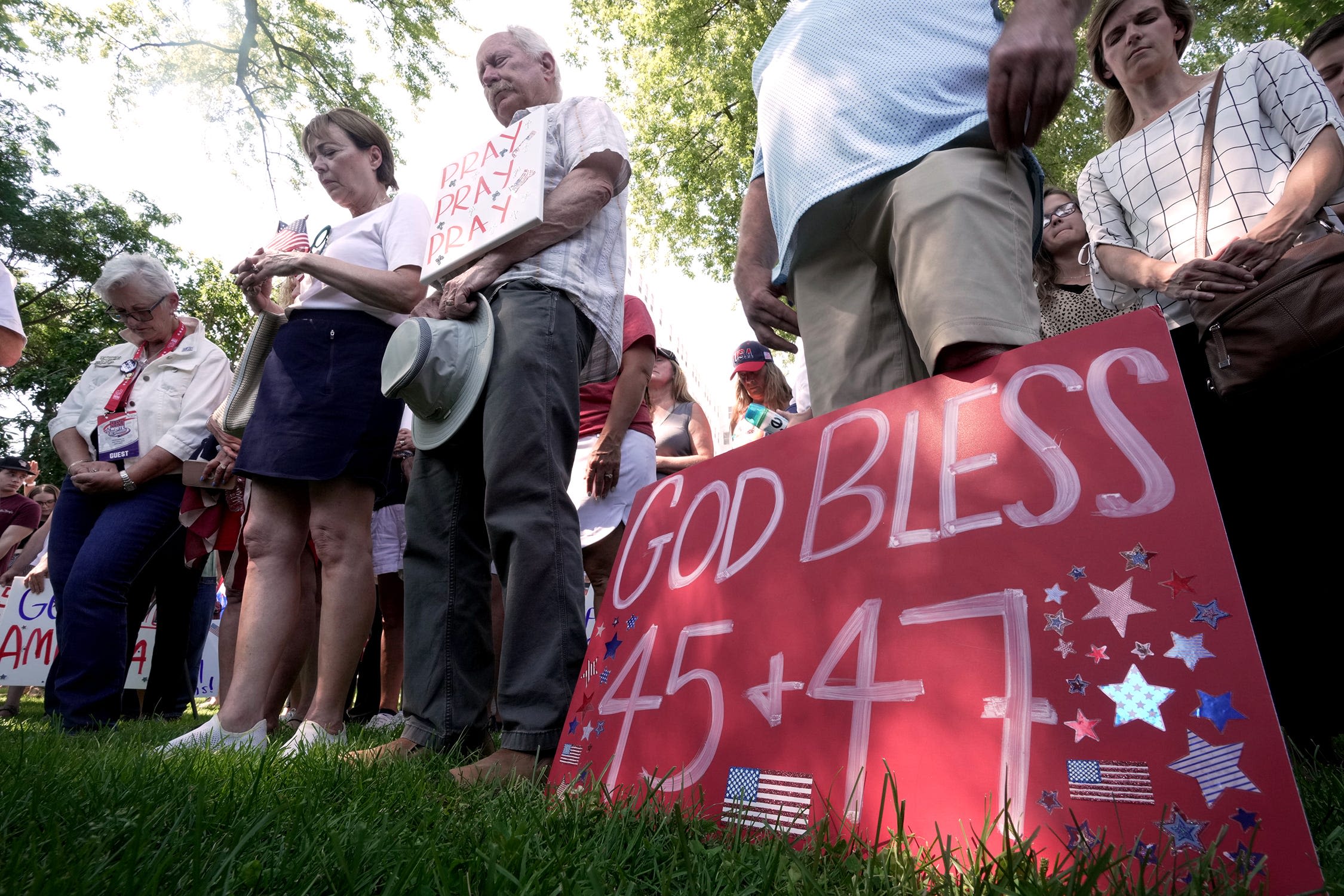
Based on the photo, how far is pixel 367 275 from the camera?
A: 2.64m

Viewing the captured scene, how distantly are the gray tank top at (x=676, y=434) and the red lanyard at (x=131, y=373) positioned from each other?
2.14 m

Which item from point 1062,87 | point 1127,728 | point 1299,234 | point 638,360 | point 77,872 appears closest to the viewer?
point 77,872

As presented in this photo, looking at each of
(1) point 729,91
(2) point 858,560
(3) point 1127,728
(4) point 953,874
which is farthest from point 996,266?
(1) point 729,91

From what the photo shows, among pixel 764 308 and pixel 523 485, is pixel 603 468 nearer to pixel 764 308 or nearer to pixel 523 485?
pixel 523 485

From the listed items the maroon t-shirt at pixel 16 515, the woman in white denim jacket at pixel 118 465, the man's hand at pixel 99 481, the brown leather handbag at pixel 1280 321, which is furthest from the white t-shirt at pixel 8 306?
the maroon t-shirt at pixel 16 515

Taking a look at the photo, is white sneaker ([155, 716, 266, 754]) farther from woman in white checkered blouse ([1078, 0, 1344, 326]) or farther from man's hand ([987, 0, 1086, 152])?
woman in white checkered blouse ([1078, 0, 1344, 326])

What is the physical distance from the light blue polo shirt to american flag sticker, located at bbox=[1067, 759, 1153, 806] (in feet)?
3.51

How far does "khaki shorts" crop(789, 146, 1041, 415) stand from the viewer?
143cm

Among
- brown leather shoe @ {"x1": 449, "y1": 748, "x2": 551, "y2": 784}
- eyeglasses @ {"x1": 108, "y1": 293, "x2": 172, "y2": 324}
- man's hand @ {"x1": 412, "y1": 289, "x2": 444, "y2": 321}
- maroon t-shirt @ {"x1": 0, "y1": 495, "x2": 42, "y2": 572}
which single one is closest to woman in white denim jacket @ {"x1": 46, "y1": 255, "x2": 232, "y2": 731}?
eyeglasses @ {"x1": 108, "y1": 293, "x2": 172, "y2": 324}

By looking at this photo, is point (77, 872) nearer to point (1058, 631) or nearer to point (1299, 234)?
point (1058, 631)

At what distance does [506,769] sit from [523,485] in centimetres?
61

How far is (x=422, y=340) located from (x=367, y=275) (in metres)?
0.69

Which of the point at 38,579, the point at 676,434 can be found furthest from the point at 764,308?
the point at 38,579

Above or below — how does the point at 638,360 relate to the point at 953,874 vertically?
above
